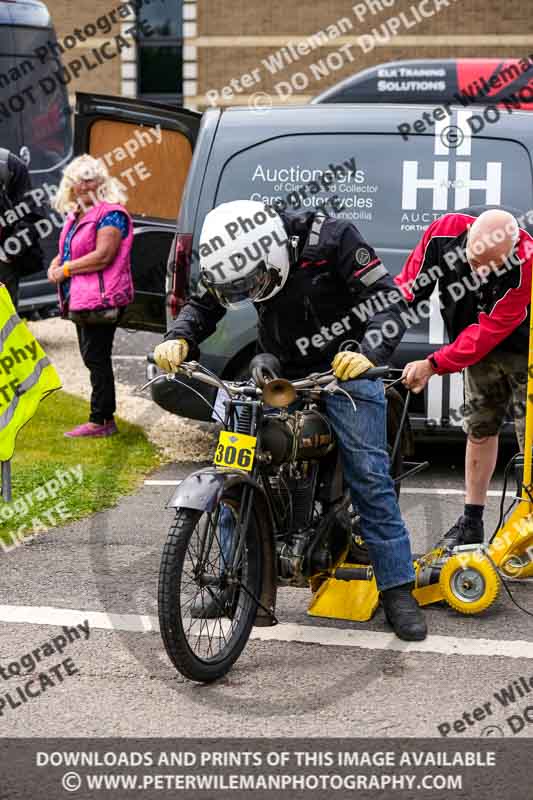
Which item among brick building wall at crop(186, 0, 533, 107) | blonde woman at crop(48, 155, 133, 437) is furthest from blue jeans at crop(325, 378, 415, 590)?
brick building wall at crop(186, 0, 533, 107)

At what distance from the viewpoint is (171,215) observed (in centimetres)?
858

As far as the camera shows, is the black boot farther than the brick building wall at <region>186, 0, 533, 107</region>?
No

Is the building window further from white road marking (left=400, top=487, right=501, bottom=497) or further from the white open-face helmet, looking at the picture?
the white open-face helmet

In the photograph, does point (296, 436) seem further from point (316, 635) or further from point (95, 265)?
point (95, 265)

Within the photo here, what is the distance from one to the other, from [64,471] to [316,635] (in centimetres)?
296

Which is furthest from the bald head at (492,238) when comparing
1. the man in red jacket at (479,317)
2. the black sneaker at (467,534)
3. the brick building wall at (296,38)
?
the brick building wall at (296,38)

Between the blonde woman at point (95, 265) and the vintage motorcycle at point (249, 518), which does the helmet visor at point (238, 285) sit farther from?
the blonde woman at point (95, 265)

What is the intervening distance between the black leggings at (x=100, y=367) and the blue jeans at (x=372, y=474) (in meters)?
3.79

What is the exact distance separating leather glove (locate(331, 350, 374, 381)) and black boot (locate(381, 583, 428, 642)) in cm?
96

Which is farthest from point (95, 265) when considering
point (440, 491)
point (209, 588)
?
point (209, 588)

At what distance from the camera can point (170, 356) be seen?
4344 millimetres

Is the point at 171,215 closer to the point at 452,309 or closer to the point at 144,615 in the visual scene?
the point at 452,309

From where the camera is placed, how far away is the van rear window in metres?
6.96

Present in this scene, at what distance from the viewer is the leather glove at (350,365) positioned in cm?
417
